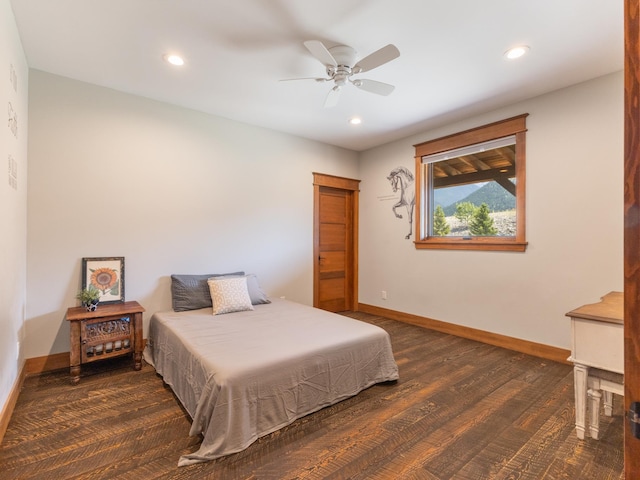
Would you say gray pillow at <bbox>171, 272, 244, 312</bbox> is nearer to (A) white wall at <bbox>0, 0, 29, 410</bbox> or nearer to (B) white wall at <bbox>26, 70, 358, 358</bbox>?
(B) white wall at <bbox>26, 70, 358, 358</bbox>

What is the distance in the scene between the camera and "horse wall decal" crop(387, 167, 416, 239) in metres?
4.50

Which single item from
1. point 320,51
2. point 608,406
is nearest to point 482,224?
point 608,406

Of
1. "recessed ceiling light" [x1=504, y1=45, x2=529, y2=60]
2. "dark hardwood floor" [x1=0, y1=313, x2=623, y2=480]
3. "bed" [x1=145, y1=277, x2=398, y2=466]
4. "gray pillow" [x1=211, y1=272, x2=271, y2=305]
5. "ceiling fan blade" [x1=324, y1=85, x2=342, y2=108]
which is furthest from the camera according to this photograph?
"gray pillow" [x1=211, y1=272, x2=271, y2=305]

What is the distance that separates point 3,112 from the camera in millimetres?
1902

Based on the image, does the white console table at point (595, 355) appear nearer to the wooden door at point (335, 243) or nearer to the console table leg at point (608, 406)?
the console table leg at point (608, 406)

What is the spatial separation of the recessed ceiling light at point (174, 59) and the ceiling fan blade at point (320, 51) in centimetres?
118

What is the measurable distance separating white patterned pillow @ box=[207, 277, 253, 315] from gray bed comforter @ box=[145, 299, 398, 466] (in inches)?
5.2

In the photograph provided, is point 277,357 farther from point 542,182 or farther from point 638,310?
point 542,182

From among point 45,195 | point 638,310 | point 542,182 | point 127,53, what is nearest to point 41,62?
point 127,53

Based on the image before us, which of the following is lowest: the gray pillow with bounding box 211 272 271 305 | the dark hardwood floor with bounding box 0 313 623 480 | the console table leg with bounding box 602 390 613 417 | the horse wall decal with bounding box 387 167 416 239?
the dark hardwood floor with bounding box 0 313 623 480

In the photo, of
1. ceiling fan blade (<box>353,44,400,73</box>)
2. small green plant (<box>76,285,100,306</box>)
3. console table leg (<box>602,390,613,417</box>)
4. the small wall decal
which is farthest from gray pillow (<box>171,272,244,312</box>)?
console table leg (<box>602,390,613,417</box>)

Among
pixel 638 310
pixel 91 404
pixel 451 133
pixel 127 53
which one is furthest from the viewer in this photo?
pixel 451 133

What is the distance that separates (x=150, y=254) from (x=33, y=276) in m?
0.95

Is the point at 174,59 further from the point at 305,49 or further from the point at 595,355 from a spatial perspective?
the point at 595,355
